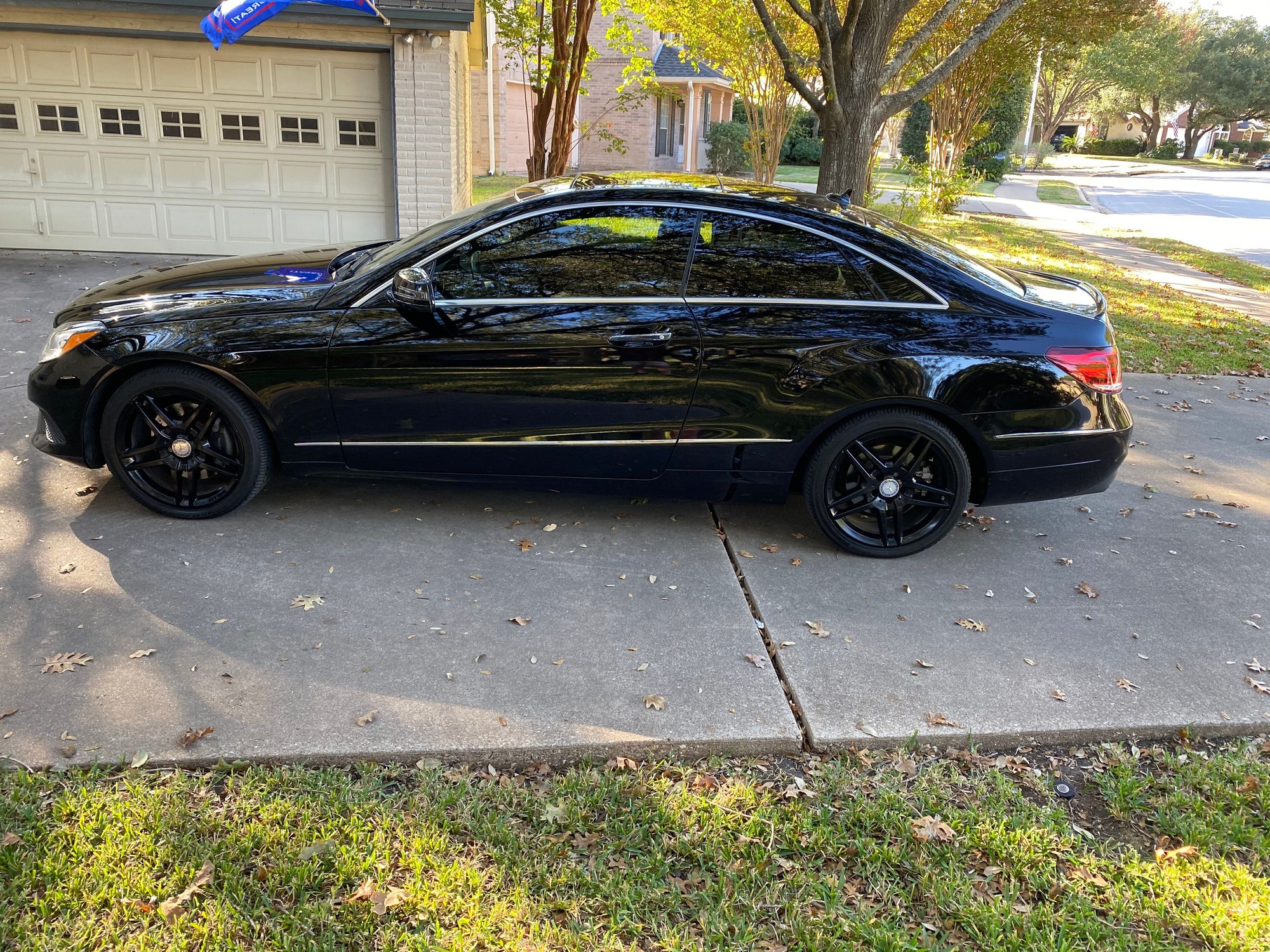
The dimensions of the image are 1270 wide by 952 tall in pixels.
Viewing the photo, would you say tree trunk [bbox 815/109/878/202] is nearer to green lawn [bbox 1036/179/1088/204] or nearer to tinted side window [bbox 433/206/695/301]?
tinted side window [bbox 433/206/695/301]

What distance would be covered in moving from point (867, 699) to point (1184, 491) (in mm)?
3362

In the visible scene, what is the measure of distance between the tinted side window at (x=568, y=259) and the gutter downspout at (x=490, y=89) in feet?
68.9

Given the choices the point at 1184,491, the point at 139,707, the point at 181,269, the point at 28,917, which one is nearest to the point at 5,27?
the point at 181,269

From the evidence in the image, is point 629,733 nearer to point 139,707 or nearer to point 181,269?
point 139,707

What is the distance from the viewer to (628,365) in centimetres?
439

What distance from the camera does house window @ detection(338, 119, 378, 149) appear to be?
11367 mm

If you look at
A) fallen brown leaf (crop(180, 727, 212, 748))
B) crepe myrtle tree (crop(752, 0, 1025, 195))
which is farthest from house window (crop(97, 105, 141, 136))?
fallen brown leaf (crop(180, 727, 212, 748))

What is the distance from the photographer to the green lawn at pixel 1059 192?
1186 inches

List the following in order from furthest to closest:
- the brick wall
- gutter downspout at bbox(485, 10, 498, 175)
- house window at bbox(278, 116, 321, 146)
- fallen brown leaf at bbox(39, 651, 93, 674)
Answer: gutter downspout at bbox(485, 10, 498, 175), house window at bbox(278, 116, 321, 146), the brick wall, fallen brown leaf at bbox(39, 651, 93, 674)

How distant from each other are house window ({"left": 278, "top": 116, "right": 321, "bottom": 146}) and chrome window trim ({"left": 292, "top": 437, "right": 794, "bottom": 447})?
323 inches

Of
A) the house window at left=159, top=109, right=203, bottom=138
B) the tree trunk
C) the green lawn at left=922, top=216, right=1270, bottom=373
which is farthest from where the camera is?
the house window at left=159, top=109, right=203, bottom=138

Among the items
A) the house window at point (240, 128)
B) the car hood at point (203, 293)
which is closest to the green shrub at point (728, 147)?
the house window at point (240, 128)

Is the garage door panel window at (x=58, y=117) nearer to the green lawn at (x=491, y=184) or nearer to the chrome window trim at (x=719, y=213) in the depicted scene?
the green lawn at (x=491, y=184)

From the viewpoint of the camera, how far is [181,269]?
5.07 metres
